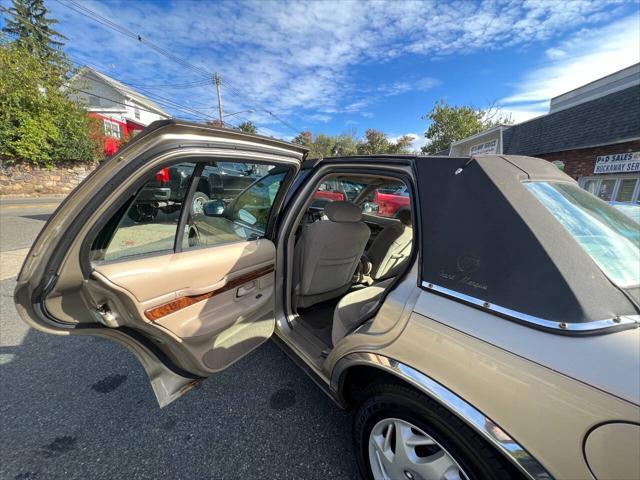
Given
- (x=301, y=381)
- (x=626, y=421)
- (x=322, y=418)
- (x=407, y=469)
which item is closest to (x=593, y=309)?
(x=626, y=421)

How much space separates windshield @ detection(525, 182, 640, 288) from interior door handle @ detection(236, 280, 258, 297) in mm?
1706

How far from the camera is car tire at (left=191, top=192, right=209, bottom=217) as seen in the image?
5.53ft

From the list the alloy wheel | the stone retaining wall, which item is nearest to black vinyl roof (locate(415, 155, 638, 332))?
the alloy wheel

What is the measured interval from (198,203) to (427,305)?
58.4 inches

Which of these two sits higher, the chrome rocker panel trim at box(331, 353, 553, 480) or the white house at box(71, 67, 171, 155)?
the white house at box(71, 67, 171, 155)

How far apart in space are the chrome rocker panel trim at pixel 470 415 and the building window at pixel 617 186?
1142 cm

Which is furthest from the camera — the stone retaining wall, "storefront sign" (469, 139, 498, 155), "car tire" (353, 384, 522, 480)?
the stone retaining wall

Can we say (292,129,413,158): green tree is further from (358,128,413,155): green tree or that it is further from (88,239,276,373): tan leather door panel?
(88,239,276,373): tan leather door panel

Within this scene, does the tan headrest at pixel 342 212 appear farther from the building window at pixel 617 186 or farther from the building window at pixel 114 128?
the building window at pixel 114 128

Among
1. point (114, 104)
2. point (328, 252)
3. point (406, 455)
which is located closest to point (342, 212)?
point (328, 252)

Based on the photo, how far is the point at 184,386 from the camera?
167cm

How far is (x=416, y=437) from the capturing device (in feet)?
3.94

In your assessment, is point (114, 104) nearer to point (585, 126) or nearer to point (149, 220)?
point (149, 220)

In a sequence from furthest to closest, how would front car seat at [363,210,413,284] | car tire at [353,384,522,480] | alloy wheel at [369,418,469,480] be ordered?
front car seat at [363,210,413,284]
alloy wheel at [369,418,469,480]
car tire at [353,384,522,480]
